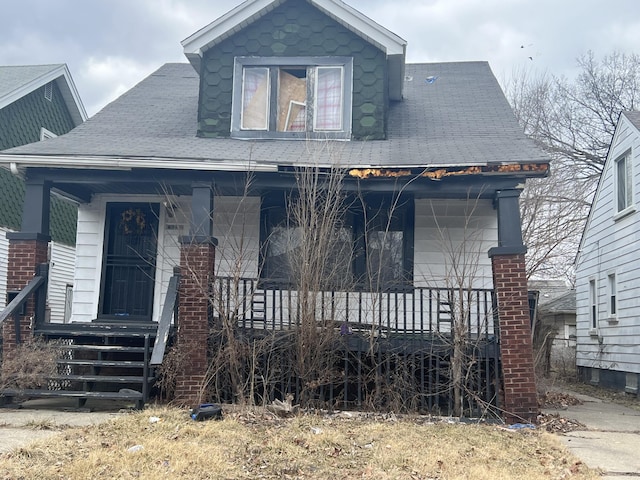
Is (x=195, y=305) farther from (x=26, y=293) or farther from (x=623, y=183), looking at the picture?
(x=623, y=183)

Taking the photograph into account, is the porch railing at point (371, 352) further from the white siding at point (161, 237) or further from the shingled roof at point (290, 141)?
the white siding at point (161, 237)

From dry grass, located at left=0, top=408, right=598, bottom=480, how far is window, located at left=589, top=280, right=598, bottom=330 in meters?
10.1

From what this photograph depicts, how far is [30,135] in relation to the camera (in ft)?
56.3

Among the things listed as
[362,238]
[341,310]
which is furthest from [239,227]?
[341,310]

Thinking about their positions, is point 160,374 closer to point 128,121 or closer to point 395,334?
point 395,334

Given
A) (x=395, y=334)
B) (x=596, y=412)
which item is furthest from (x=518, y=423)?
(x=596, y=412)

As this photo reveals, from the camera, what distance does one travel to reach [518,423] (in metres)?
7.64

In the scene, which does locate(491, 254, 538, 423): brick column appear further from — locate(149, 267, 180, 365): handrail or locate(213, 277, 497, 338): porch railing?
locate(149, 267, 180, 365): handrail

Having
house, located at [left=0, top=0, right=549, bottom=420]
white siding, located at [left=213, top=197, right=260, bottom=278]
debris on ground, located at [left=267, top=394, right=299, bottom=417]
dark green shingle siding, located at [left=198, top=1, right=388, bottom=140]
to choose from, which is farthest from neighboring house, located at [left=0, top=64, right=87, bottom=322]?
debris on ground, located at [left=267, top=394, right=299, bottom=417]

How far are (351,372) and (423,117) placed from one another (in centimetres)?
489

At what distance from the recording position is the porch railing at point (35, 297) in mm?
8189

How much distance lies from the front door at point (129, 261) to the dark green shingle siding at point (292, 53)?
1895mm

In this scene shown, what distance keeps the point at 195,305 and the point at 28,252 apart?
2.56 m

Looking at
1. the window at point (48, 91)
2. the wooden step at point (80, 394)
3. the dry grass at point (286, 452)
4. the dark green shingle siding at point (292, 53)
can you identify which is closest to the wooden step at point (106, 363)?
the wooden step at point (80, 394)
